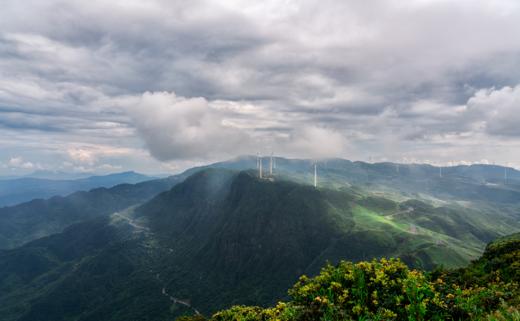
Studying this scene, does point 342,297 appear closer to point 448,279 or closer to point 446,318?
point 446,318

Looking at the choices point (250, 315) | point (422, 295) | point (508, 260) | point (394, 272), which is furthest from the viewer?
point (508, 260)

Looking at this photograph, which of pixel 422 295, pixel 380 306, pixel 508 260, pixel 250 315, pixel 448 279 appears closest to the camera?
pixel 422 295

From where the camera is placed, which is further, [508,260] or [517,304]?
[508,260]

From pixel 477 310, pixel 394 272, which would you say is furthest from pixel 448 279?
pixel 477 310

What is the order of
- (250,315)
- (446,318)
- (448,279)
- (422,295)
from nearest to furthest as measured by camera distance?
1. (446,318)
2. (422,295)
3. (250,315)
4. (448,279)

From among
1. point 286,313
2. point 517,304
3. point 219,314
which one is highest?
point 517,304

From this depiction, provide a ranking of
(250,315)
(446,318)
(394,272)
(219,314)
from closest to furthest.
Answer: (446,318)
(394,272)
(250,315)
(219,314)

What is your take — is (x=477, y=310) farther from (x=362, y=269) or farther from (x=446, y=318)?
(x=362, y=269)

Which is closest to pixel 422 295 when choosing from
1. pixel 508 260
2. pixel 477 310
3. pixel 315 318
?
pixel 477 310

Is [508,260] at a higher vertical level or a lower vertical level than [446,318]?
lower
